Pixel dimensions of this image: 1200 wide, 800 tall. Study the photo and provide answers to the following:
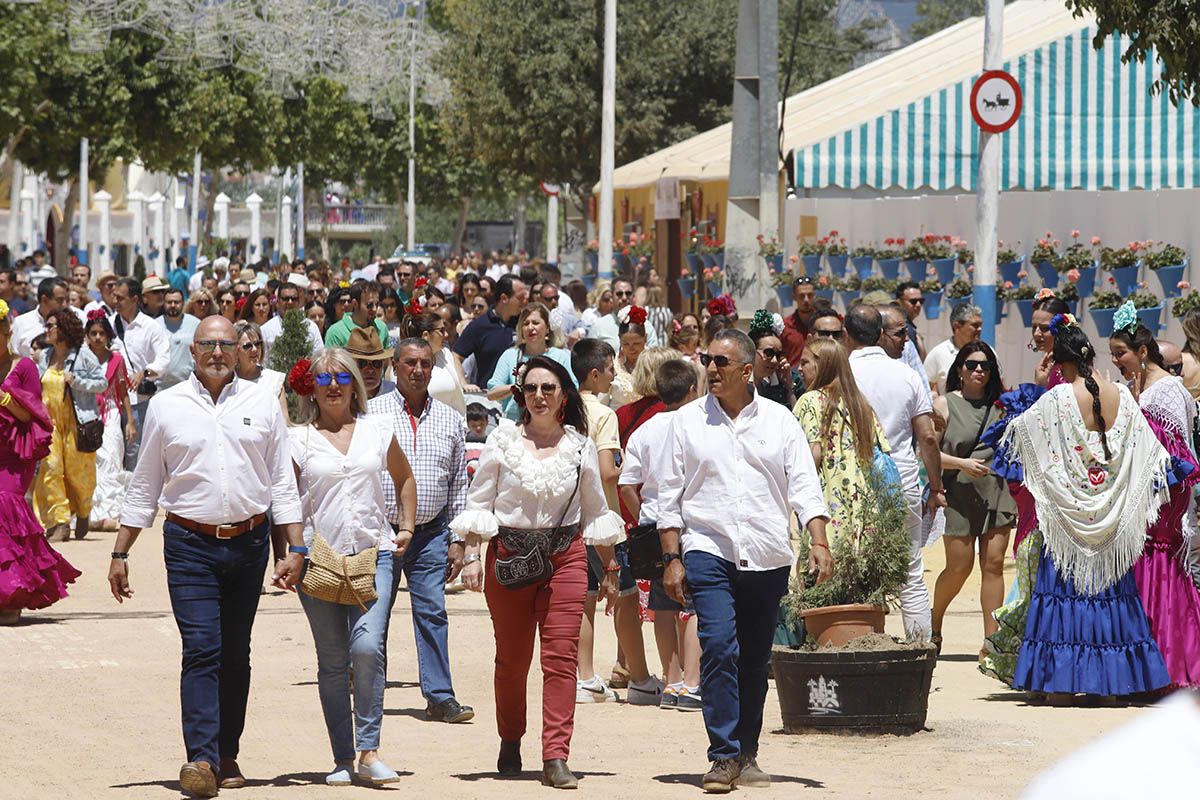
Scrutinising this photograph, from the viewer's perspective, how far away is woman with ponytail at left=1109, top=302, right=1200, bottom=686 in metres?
9.59

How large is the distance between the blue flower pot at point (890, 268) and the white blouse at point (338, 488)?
1408 cm

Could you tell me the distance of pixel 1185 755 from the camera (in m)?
2.01

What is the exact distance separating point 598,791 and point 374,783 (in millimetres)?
872

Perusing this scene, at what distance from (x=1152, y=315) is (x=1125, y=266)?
638mm

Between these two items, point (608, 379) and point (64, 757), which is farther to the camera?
point (608, 379)

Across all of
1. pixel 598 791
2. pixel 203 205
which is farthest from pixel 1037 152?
pixel 203 205

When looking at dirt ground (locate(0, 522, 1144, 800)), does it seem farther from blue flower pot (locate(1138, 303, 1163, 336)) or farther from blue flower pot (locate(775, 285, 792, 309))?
blue flower pot (locate(775, 285, 792, 309))

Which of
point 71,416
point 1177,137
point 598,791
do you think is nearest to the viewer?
point 598,791

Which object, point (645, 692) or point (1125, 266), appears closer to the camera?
point (645, 692)

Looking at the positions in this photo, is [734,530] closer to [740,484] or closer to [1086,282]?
[740,484]

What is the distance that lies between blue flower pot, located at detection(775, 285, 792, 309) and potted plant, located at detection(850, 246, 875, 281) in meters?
1.46

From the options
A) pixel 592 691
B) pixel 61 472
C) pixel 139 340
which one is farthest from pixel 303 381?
pixel 139 340

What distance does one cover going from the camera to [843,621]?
891cm

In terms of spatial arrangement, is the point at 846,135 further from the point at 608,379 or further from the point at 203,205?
the point at 203,205
